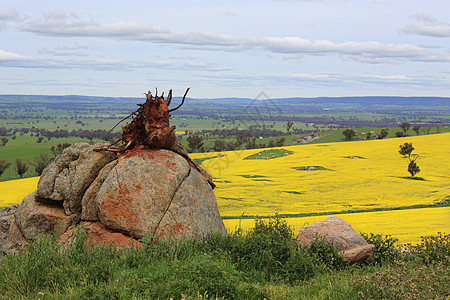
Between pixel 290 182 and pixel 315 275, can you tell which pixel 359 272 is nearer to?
pixel 315 275

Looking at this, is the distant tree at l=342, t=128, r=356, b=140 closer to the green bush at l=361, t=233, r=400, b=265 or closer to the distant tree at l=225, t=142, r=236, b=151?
the distant tree at l=225, t=142, r=236, b=151

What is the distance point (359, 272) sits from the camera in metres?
9.52

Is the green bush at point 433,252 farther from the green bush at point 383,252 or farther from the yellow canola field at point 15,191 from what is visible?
the yellow canola field at point 15,191

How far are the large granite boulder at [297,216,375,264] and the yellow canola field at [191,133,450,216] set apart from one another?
12.0 m

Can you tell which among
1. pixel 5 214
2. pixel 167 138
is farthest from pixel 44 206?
pixel 167 138

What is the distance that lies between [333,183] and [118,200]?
2688 centimetres

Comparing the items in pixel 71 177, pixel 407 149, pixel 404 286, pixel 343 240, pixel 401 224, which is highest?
pixel 71 177

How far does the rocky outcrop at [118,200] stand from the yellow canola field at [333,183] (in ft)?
41.4

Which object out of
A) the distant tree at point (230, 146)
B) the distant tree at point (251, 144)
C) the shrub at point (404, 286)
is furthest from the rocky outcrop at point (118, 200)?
the distant tree at point (251, 144)

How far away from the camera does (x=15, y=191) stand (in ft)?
125

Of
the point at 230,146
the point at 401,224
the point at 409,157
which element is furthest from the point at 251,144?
the point at 401,224

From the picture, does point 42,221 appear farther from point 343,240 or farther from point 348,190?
point 348,190

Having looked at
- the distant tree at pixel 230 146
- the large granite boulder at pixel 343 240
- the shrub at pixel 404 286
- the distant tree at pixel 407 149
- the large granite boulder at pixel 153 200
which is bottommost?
the distant tree at pixel 230 146

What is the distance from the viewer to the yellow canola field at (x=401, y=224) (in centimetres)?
1648
